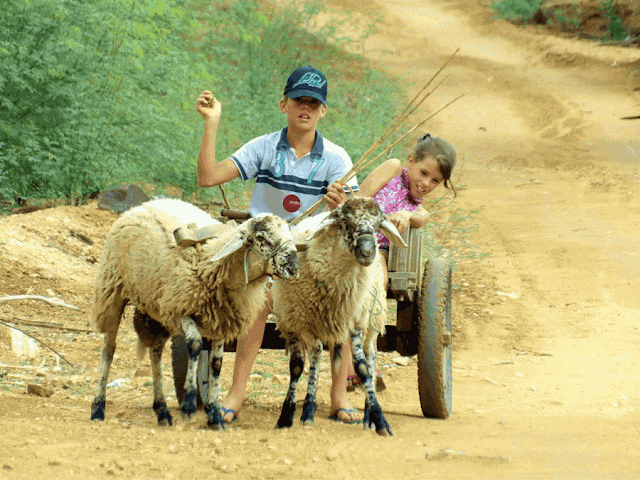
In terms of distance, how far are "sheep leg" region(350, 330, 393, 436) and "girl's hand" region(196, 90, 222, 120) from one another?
151cm

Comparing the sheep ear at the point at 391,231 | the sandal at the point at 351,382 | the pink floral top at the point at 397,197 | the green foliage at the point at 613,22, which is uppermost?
the green foliage at the point at 613,22

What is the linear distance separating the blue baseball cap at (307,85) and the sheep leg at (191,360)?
1.53 metres

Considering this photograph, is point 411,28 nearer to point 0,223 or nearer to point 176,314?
point 0,223

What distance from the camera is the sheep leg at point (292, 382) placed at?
495 centimetres

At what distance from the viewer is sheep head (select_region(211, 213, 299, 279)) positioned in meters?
4.53

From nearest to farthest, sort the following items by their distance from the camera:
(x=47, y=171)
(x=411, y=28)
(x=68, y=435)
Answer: (x=68, y=435), (x=47, y=171), (x=411, y=28)

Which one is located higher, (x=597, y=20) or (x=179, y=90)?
(x=597, y=20)

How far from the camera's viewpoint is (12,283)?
8.03 m

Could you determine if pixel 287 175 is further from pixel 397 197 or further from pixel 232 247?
pixel 232 247

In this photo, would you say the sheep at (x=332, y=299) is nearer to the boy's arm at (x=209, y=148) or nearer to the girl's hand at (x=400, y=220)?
the girl's hand at (x=400, y=220)

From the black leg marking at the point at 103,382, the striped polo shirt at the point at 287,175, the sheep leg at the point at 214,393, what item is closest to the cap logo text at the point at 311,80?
the striped polo shirt at the point at 287,175

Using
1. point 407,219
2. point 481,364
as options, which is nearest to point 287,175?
point 407,219

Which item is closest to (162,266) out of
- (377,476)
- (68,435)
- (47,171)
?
(68,435)

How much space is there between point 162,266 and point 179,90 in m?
6.80
